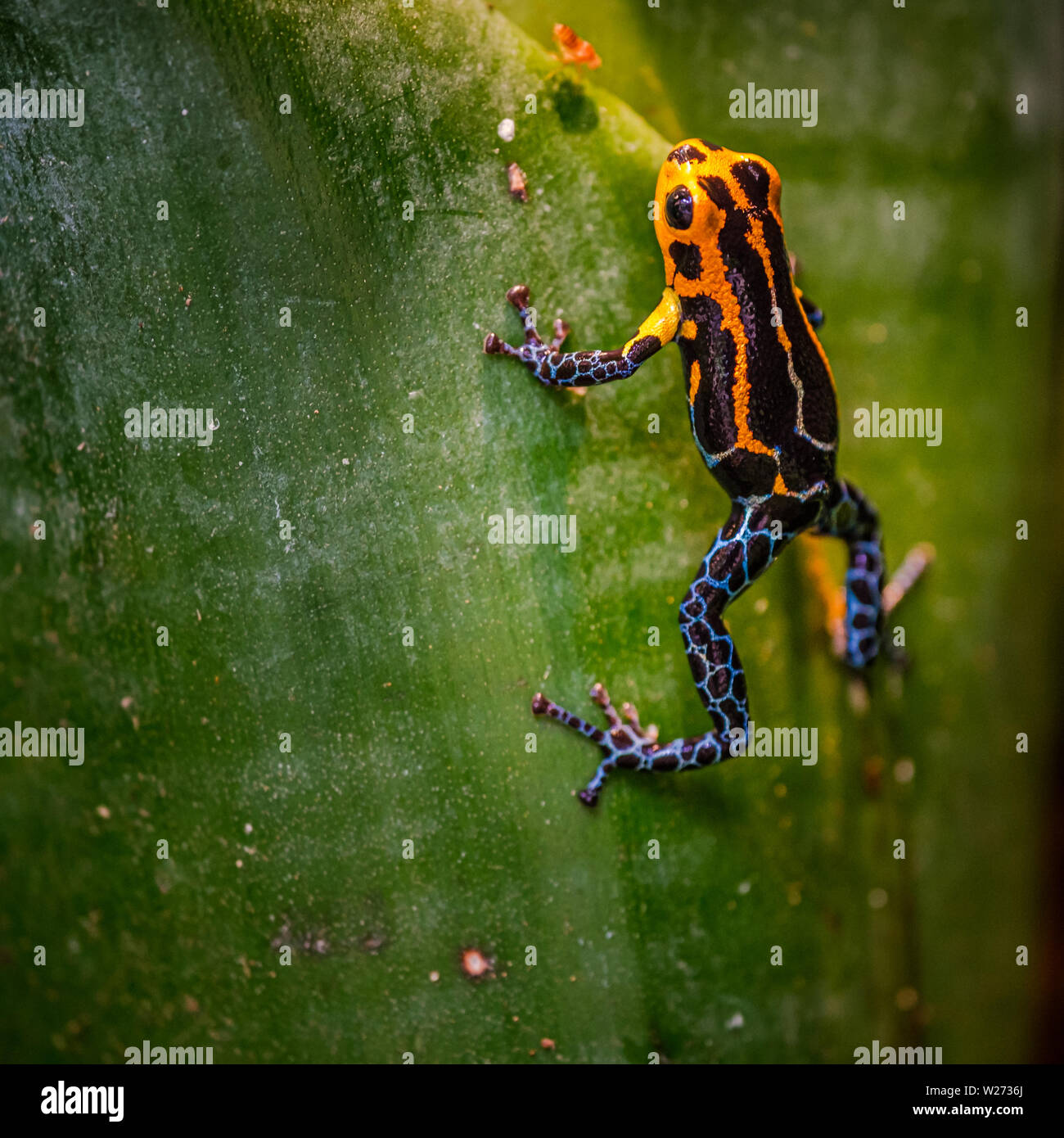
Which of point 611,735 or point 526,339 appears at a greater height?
point 526,339

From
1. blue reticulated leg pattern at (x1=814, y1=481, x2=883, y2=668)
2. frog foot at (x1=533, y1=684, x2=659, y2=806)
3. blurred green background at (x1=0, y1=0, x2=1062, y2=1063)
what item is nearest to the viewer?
blurred green background at (x1=0, y1=0, x2=1062, y2=1063)

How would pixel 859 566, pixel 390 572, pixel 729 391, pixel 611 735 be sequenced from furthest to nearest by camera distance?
pixel 859 566
pixel 729 391
pixel 611 735
pixel 390 572

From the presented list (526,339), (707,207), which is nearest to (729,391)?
(707,207)

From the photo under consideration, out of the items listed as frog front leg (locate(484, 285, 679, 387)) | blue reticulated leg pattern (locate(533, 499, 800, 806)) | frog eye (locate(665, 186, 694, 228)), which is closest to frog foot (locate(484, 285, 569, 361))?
frog front leg (locate(484, 285, 679, 387))

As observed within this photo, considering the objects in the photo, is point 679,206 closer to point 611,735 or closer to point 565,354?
point 565,354

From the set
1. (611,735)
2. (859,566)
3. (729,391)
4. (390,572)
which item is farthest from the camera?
(859,566)

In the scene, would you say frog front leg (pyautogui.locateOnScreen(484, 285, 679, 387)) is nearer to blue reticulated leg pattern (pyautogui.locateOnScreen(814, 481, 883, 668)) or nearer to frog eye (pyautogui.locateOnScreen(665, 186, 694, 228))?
frog eye (pyautogui.locateOnScreen(665, 186, 694, 228))

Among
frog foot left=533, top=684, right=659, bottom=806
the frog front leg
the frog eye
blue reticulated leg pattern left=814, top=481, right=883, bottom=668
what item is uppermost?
the frog eye

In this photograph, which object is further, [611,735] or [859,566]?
[859,566]
